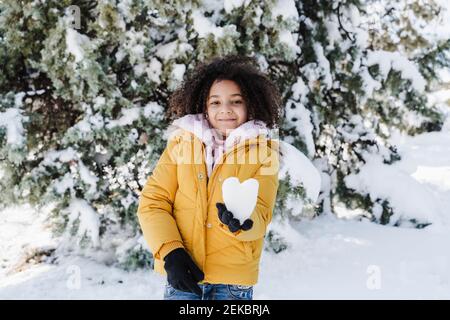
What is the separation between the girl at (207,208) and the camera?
1.99 meters

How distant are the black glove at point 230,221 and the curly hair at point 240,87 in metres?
0.72

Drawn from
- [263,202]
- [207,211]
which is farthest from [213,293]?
[263,202]

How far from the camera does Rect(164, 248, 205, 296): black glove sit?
1.91m

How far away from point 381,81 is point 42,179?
3.93 m

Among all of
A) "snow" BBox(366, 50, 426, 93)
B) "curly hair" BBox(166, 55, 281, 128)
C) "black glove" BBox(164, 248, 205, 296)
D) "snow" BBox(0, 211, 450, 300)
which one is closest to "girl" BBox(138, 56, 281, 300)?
"black glove" BBox(164, 248, 205, 296)

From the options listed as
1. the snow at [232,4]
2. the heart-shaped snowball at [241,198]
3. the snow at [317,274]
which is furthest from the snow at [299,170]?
the heart-shaped snowball at [241,198]

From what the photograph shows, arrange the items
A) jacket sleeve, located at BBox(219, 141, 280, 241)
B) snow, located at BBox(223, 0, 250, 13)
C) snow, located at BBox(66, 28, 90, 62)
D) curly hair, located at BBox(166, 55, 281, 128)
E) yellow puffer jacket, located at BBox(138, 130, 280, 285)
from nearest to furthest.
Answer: jacket sleeve, located at BBox(219, 141, 280, 241)
yellow puffer jacket, located at BBox(138, 130, 280, 285)
curly hair, located at BBox(166, 55, 281, 128)
snow, located at BBox(66, 28, 90, 62)
snow, located at BBox(223, 0, 250, 13)

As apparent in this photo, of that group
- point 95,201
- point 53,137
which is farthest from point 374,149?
point 53,137

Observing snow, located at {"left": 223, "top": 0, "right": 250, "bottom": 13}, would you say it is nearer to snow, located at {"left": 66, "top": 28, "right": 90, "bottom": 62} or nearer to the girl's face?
snow, located at {"left": 66, "top": 28, "right": 90, "bottom": 62}

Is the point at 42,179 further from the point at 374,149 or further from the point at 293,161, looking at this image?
the point at 374,149

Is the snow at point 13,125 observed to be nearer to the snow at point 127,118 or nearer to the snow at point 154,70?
the snow at point 127,118

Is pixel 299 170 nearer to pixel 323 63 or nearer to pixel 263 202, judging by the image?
pixel 323 63

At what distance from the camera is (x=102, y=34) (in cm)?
396

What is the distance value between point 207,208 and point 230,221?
0.27 meters
